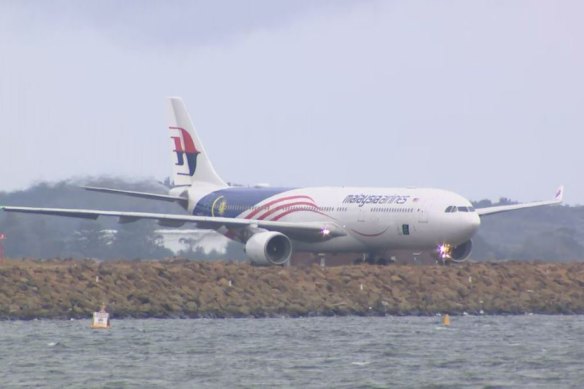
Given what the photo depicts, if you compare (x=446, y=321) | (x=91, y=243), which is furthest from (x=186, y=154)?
(x=446, y=321)

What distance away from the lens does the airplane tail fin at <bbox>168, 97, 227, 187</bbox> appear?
82.8m

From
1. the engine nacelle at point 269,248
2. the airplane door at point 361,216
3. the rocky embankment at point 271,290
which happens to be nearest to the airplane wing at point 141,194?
the engine nacelle at point 269,248

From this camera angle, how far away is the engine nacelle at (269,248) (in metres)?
70.8

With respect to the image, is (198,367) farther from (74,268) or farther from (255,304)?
(74,268)

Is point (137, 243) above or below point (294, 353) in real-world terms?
above

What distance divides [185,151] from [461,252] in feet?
53.0

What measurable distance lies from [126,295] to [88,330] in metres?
6.72

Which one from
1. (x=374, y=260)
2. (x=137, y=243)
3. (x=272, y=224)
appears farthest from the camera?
(x=137, y=243)

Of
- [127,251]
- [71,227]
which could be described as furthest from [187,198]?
[71,227]

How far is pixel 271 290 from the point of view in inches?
2506

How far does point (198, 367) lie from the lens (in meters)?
45.8

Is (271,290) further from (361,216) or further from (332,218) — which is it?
(332,218)

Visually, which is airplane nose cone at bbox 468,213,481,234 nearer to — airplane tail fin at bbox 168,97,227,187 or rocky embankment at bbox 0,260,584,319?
rocky embankment at bbox 0,260,584,319

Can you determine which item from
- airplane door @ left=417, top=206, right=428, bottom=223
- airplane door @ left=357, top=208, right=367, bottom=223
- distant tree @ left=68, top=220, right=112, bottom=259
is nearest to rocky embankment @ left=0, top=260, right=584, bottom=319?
airplane door @ left=417, top=206, right=428, bottom=223
